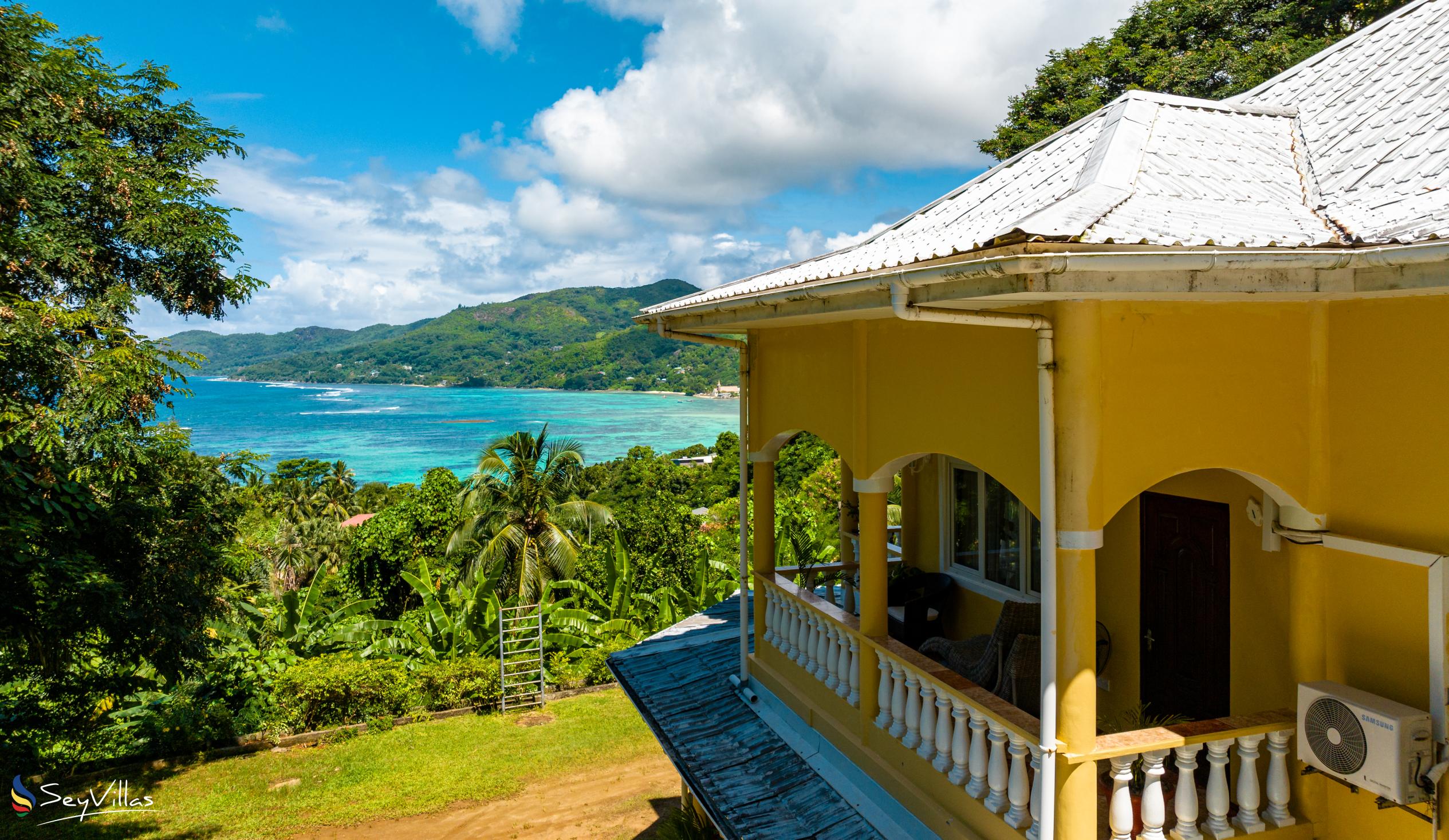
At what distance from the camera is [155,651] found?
34.2ft

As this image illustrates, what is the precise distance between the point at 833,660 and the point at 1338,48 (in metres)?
6.21

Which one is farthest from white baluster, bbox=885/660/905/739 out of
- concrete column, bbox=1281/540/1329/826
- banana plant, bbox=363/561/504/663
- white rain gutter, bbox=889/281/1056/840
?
banana plant, bbox=363/561/504/663

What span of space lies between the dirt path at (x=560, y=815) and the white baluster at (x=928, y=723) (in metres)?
8.92

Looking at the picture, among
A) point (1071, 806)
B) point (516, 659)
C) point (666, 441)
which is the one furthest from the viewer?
point (666, 441)

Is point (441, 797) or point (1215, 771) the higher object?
point (1215, 771)

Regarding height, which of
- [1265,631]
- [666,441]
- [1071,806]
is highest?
[1265,631]

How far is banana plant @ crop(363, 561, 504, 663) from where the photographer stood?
19.1 metres

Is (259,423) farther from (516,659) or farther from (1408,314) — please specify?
(1408,314)

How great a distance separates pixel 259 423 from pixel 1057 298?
22045 centimetres

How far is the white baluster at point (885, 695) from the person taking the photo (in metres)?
5.82

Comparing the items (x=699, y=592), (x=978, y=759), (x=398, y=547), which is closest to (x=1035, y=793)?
(x=978, y=759)

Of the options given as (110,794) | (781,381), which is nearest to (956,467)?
(781,381)

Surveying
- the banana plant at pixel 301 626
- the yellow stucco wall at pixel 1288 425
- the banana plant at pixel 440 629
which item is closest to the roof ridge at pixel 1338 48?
the yellow stucco wall at pixel 1288 425

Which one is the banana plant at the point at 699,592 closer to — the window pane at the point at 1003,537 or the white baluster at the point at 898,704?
the window pane at the point at 1003,537
